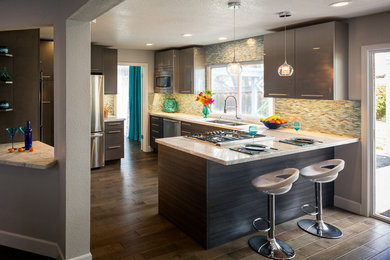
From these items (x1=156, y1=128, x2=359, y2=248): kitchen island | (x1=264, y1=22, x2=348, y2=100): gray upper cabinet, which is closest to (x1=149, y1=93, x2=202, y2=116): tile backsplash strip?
(x1=264, y1=22, x2=348, y2=100): gray upper cabinet

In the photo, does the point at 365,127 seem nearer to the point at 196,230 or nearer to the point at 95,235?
the point at 196,230

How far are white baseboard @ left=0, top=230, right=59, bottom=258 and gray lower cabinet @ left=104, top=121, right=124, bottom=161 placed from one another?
3259mm

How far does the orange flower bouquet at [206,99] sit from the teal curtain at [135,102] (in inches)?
122

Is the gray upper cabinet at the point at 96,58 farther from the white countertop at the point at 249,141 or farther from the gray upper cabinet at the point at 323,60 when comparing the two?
the gray upper cabinet at the point at 323,60

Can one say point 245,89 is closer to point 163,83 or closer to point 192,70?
point 192,70

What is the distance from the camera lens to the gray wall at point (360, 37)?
3494mm

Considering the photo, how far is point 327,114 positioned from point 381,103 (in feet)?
2.29

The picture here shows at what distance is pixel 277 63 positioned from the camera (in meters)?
4.36

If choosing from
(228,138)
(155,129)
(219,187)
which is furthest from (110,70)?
(219,187)

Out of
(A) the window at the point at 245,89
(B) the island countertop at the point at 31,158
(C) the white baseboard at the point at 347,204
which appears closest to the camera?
(B) the island countertop at the point at 31,158

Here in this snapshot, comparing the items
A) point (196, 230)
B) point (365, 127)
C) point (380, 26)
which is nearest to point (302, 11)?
point (380, 26)

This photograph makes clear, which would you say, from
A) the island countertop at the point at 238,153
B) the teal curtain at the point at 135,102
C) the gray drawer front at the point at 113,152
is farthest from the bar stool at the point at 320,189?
the teal curtain at the point at 135,102

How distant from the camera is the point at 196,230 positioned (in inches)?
122

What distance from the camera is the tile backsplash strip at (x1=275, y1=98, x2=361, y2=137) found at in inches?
152
